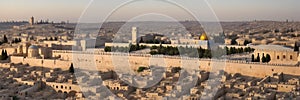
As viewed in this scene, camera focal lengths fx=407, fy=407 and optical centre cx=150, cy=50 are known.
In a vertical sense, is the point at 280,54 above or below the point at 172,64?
above

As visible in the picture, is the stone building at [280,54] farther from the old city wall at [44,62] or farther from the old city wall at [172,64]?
the old city wall at [44,62]

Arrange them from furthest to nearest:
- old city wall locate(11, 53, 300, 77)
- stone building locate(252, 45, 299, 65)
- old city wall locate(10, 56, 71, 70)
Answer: old city wall locate(10, 56, 71, 70), stone building locate(252, 45, 299, 65), old city wall locate(11, 53, 300, 77)

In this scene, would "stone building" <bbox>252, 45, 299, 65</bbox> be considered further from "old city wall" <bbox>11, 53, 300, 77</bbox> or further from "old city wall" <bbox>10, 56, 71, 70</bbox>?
"old city wall" <bbox>10, 56, 71, 70</bbox>

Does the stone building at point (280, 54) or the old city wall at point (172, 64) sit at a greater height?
the stone building at point (280, 54)

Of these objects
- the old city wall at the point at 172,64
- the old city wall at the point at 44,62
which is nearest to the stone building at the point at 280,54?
the old city wall at the point at 172,64

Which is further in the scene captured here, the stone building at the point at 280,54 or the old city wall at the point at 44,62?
the old city wall at the point at 44,62

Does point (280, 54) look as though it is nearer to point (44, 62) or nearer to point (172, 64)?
point (172, 64)

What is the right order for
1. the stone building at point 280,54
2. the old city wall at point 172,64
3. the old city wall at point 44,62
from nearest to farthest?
the old city wall at point 172,64 < the stone building at point 280,54 < the old city wall at point 44,62

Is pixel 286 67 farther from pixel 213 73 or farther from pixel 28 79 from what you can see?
pixel 28 79

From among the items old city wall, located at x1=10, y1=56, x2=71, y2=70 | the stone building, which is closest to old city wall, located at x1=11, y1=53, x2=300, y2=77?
old city wall, located at x1=10, y1=56, x2=71, y2=70

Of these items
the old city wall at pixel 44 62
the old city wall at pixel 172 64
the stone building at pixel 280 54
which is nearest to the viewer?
the old city wall at pixel 172 64

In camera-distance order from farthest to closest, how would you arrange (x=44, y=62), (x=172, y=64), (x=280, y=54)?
1. (x=44, y=62)
2. (x=280, y=54)
3. (x=172, y=64)

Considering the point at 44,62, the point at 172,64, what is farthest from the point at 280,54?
the point at 44,62
